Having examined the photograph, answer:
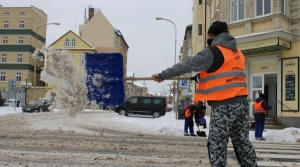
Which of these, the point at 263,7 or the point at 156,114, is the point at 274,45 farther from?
the point at 156,114

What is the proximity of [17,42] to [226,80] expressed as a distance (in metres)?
64.9

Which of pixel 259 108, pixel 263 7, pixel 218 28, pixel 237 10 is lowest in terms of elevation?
pixel 259 108

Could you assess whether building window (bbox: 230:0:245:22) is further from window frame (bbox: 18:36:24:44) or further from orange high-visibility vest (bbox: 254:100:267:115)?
window frame (bbox: 18:36:24:44)

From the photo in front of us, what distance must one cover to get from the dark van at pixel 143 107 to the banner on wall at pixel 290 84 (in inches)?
585

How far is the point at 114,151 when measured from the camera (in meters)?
7.46

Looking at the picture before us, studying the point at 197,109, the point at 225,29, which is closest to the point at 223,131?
the point at 225,29

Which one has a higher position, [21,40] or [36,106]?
[21,40]

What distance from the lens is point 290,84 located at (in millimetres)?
16594

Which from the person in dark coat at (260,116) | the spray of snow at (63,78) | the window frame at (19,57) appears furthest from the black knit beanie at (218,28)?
the window frame at (19,57)

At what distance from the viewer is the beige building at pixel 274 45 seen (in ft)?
53.7

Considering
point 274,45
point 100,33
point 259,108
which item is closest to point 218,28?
point 259,108

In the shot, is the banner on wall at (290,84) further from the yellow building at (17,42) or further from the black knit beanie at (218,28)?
the yellow building at (17,42)

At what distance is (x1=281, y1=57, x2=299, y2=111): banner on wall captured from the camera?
16328mm

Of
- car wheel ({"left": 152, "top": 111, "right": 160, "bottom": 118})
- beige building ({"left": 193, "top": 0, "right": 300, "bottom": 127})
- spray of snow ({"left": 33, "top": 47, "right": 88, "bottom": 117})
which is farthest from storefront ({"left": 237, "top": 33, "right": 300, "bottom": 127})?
car wheel ({"left": 152, "top": 111, "right": 160, "bottom": 118})
